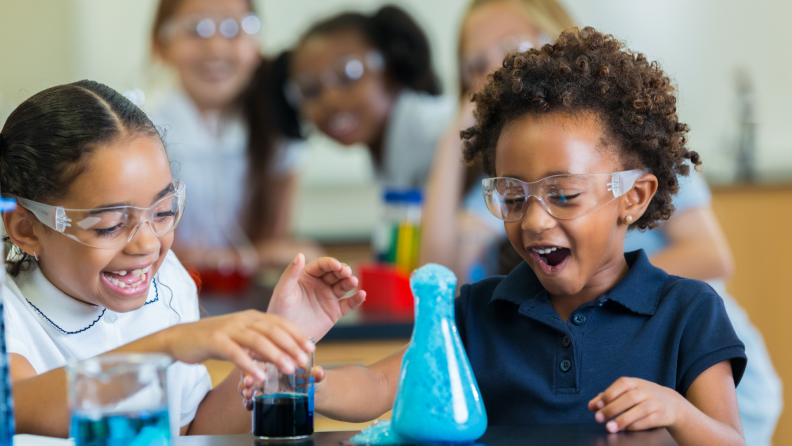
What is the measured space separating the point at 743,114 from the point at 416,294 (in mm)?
2953

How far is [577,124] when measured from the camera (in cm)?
98

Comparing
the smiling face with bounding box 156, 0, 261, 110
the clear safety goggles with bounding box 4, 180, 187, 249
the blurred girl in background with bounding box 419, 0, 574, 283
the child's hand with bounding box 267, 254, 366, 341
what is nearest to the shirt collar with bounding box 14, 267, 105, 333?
the clear safety goggles with bounding box 4, 180, 187, 249

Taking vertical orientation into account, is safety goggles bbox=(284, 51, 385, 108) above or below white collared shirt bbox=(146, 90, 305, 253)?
above

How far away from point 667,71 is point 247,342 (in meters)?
3.24

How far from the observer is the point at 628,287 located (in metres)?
0.99

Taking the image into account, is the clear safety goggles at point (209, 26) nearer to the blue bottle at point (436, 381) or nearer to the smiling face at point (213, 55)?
the smiling face at point (213, 55)

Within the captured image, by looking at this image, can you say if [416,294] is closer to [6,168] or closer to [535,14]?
[6,168]

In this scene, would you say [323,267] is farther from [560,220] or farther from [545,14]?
[545,14]

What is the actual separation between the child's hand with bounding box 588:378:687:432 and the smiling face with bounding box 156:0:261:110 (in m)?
2.32

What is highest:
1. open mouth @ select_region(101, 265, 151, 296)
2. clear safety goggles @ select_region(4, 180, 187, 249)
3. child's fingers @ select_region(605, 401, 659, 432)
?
clear safety goggles @ select_region(4, 180, 187, 249)

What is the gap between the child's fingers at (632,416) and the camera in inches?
28.3

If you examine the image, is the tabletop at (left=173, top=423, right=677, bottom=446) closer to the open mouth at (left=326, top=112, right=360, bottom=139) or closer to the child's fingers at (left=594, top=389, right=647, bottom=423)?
the child's fingers at (left=594, top=389, right=647, bottom=423)

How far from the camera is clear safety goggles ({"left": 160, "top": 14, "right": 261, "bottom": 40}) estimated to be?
275 centimetres

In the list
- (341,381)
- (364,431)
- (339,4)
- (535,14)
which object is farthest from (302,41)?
(364,431)
